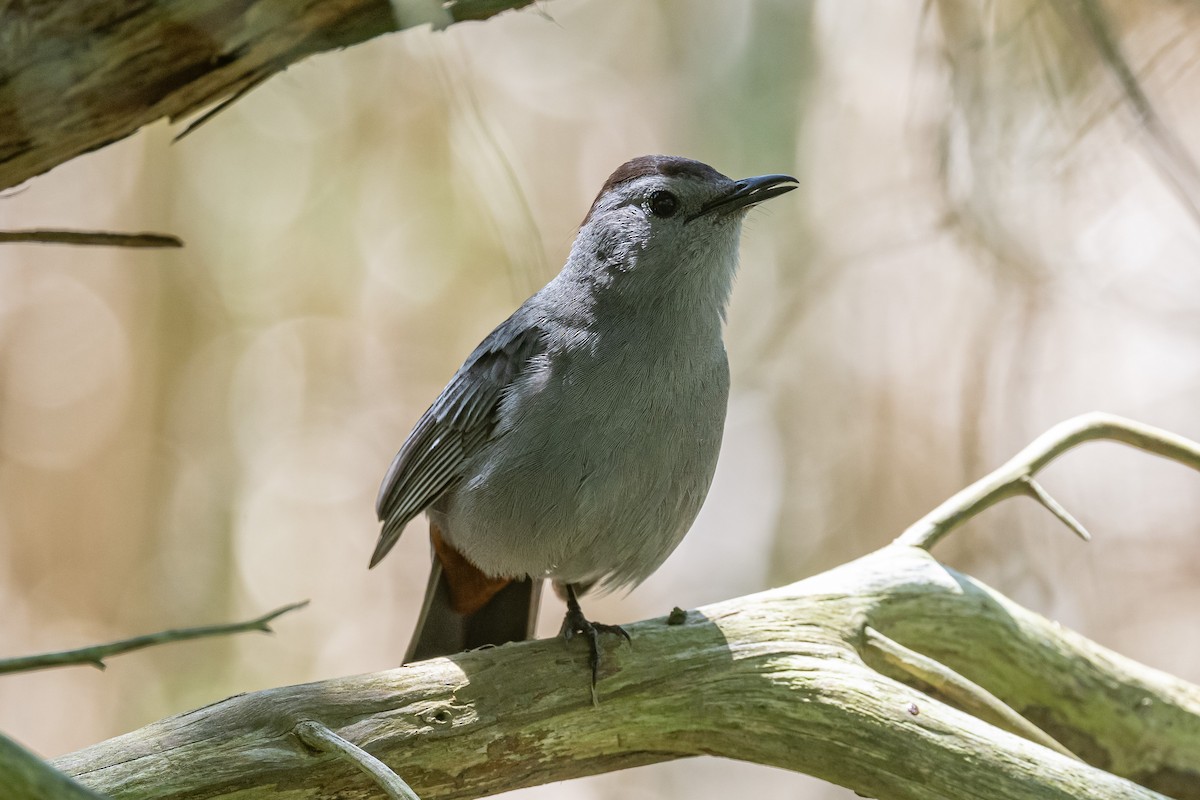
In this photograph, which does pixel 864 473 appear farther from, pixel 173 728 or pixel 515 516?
pixel 173 728

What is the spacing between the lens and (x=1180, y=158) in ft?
6.83

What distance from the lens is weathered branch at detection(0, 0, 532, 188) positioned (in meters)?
1.97

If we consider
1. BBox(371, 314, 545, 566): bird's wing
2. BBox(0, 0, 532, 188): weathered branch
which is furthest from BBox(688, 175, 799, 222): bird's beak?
BBox(0, 0, 532, 188): weathered branch

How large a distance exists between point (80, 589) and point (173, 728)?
449 cm

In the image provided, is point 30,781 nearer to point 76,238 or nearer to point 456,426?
point 76,238

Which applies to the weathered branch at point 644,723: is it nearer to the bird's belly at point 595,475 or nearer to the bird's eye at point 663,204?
the bird's belly at point 595,475

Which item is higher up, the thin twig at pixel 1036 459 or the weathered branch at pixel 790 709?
the thin twig at pixel 1036 459

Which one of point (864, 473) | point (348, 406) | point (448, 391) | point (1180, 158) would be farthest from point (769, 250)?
point (1180, 158)

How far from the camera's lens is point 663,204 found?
3221mm

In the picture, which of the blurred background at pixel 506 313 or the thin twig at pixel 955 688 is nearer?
the thin twig at pixel 955 688

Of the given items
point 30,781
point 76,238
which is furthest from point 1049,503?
point 30,781

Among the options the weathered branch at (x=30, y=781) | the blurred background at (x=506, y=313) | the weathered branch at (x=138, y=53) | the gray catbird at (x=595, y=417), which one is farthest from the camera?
the blurred background at (x=506, y=313)

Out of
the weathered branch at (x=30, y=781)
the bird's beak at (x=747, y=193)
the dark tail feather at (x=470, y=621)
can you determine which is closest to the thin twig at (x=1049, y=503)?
the bird's beak at (x=747, y=193)

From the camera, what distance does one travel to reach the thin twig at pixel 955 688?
304cm
